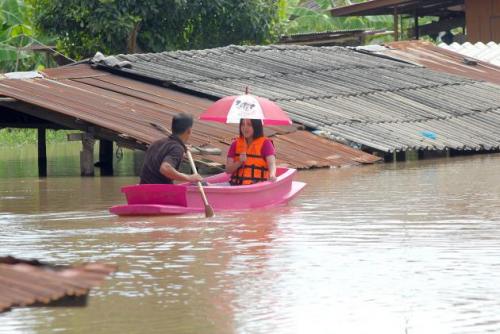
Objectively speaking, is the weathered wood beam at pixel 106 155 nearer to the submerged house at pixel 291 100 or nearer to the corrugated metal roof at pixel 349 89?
the submerged house at pixel 291 100

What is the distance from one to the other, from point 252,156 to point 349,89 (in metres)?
9.96

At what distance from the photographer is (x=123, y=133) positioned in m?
17.7

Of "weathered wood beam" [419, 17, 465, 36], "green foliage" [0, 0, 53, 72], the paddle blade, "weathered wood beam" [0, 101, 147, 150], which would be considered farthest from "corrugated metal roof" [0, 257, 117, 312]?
"weathered wood beam" [419, 17, 465, 36]

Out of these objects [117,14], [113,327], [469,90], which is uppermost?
[117,14]

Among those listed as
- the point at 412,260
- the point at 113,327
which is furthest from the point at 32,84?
the point at 113,327

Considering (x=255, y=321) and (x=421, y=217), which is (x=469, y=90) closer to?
(x=421, y=217)

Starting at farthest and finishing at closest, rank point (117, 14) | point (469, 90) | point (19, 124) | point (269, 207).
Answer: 1. point (117, 14)
2. point (469, 90)
3. point (19, 124)
4. point (269, 207)

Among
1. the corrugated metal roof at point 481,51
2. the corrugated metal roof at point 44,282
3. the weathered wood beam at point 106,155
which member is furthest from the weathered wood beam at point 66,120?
the corrugated metal roof at point 44,282

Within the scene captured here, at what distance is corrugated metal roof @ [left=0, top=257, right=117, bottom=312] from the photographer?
3.60 m

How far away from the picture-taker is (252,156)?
13250 millimetres

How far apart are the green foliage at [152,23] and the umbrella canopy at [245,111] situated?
13500 millimetres

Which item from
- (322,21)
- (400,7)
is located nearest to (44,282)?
(400,7)

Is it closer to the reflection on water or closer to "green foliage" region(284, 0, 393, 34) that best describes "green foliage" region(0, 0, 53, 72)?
the reflection on water

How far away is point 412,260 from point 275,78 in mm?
13466
